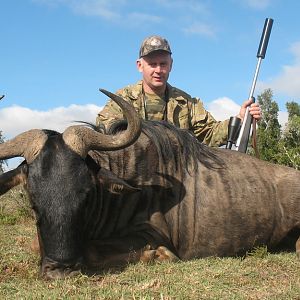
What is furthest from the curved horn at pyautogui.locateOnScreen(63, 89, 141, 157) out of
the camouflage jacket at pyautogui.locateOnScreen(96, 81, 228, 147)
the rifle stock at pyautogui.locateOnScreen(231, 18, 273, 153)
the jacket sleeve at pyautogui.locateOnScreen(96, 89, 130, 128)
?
the rifle stock at pyautogui.locateOnScreen(231, 18, 273, 153)

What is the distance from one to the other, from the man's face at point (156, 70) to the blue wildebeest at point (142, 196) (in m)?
1.94

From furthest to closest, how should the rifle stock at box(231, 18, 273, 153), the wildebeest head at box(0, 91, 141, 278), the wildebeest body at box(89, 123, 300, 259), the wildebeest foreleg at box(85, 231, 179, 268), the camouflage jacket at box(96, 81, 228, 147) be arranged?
1. the camouflage jacket at box(96, 81, 228, 147)
2. the rifle stock at box(231, 18, 273, 153)
3. the wildebeest body at box(89, 123, 300, 259)
4. the wildebeest foreleg at box(85, 231, 179, 268)
5. the wildebeest head at box(0, 91, 141, 278)

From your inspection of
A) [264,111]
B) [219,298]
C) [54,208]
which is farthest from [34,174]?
[264,111]

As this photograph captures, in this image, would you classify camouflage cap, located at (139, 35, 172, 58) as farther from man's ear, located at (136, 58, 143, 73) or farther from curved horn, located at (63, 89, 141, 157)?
curved horn, located at (63, 89, 141, 157)

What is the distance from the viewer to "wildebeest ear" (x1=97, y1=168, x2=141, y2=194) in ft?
15.1

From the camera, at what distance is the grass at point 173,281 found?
11.6 feet

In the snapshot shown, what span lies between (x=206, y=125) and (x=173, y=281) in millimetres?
4304

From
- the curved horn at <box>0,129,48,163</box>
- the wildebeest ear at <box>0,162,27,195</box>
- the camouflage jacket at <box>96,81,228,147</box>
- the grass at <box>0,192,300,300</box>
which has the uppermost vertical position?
the camouflage jacket at <box>96,81,228,147</box>

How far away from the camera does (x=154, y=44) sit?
298 inches

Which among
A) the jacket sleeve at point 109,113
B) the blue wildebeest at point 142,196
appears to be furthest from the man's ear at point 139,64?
the blue wildebeest at point 142,196

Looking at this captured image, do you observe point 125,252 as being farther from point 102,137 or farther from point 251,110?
point 251,110

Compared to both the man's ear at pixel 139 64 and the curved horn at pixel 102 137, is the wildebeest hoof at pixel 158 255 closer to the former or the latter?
the curved horn at pixel 102 137

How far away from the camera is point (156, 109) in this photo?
25.3 feet

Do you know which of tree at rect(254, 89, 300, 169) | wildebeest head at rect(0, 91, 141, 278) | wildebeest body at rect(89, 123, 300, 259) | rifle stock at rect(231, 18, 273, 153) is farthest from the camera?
tree at rect(254, 89, 300, 169)
